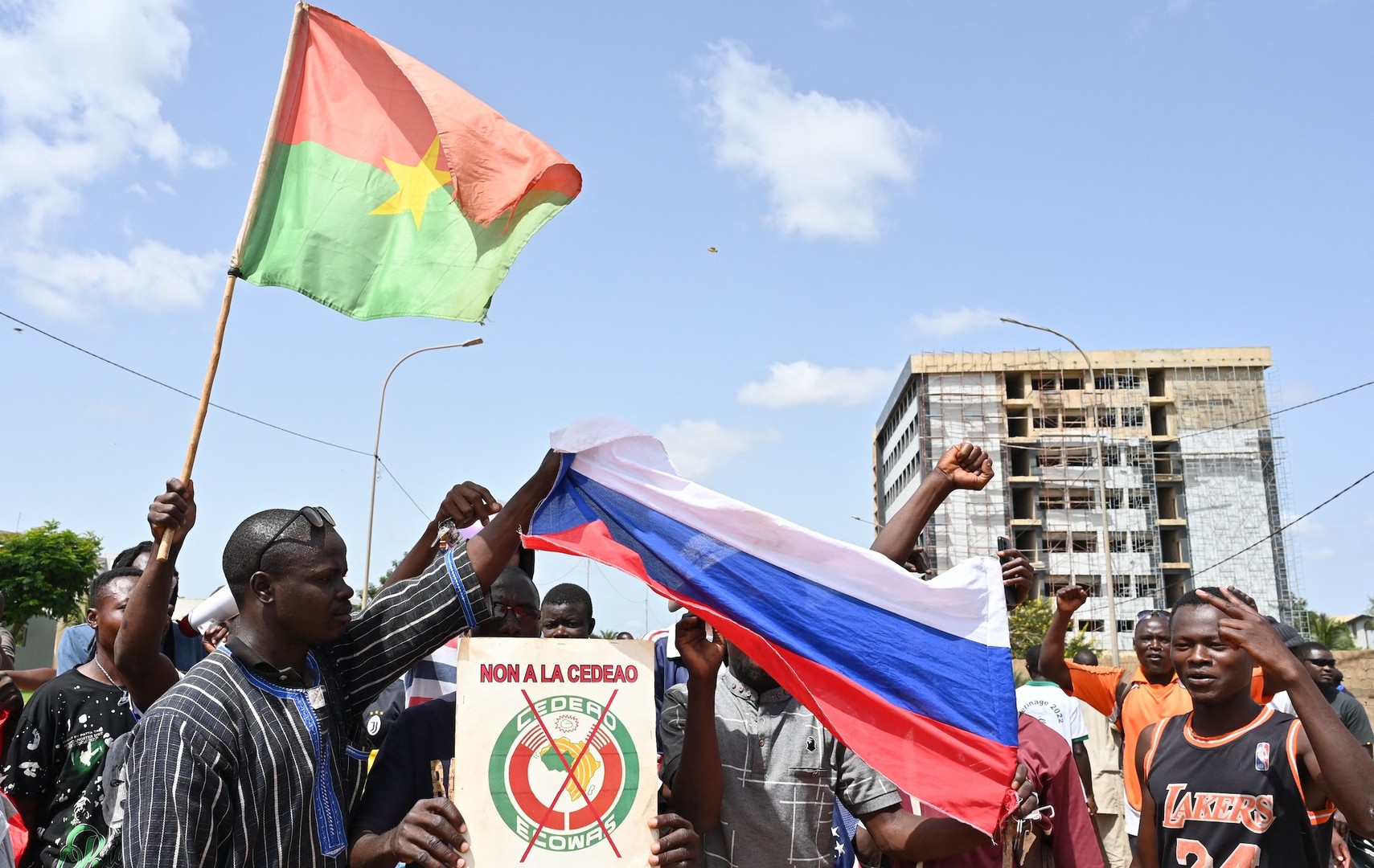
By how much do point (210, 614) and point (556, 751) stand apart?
118 inches

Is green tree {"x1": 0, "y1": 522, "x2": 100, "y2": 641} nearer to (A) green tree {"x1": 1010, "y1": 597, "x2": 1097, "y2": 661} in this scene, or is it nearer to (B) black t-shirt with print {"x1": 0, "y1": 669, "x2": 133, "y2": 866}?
(B) black t-shirt with print {"x1": 0, "y1": 669, "x2": 133, "y2": 866}

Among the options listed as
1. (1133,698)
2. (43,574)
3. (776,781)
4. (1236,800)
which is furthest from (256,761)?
(43,574)

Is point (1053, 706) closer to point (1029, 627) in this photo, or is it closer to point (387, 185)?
point (387, 185)

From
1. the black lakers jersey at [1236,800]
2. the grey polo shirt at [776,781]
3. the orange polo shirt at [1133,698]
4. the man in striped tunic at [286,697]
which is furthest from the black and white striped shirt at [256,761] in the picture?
the orange polo shirt at [1133,698]

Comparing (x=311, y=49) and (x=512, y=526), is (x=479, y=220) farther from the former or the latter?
(x=512, y=526)

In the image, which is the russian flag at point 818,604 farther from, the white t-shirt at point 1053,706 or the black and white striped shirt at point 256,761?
the white t-shirt at point 1053,706

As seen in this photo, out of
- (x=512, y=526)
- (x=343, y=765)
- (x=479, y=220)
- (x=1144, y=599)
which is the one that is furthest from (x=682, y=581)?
(x=1144, y=599)

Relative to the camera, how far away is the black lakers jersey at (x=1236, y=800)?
12.2ft

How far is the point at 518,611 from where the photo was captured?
4.35 meters

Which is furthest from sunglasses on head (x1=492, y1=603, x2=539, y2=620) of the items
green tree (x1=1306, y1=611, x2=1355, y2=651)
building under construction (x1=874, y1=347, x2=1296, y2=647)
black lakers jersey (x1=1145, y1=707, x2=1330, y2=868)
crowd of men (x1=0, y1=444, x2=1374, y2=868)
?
building under construction (x1=874, y1=347, x2=1296, y2=647)

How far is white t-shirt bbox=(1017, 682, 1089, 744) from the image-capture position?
6938 millimetres

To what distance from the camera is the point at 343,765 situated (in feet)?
9.84

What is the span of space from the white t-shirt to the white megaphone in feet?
14.8

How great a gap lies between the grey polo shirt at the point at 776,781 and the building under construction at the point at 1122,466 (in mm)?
73026
